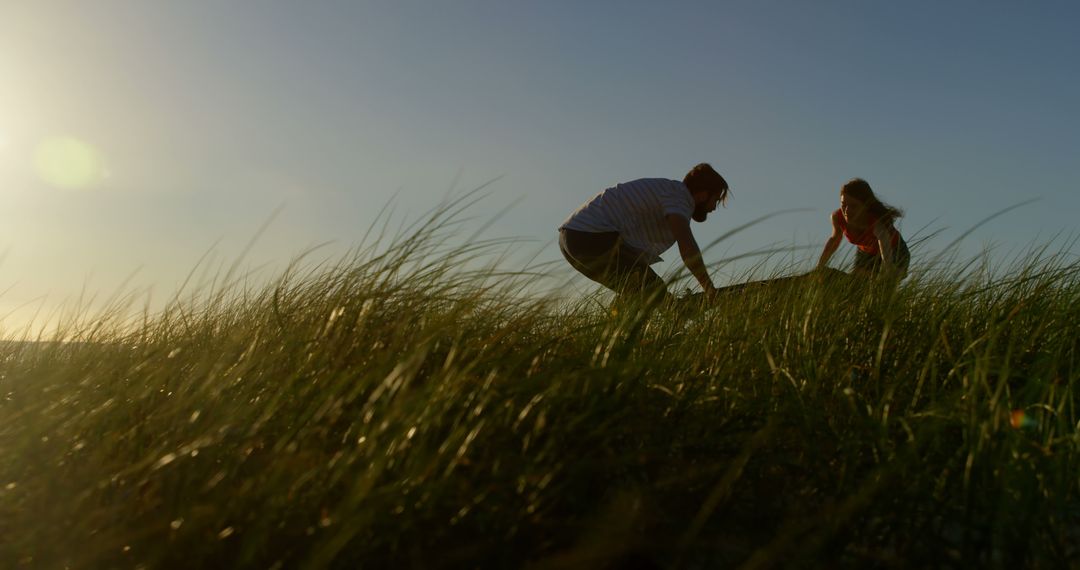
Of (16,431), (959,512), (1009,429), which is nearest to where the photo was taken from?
(959,512)

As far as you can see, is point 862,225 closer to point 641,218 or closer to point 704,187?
point 704,187

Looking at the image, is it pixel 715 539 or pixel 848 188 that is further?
pixel 848 188

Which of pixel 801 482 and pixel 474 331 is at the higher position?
pixel 474 331

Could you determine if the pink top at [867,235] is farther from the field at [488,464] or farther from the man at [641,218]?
the field at [488,464]

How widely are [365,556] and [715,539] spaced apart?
0.62 m

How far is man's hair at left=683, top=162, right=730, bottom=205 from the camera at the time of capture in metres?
4.28

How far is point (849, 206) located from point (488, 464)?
428cm

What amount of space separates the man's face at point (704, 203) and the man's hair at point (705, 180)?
0.07 ft

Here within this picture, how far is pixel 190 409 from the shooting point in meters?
1.69

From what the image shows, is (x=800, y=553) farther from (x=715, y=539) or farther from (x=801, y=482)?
(x=801, y=482)

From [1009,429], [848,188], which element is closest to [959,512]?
[1009,429]

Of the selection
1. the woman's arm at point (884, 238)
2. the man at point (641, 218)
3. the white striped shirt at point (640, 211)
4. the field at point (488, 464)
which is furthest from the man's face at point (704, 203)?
the field at point (488, 464)

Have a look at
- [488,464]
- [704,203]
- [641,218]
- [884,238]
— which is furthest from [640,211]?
[488,464]

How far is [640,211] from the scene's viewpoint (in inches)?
162
